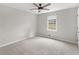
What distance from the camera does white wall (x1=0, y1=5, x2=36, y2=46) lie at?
390 cm

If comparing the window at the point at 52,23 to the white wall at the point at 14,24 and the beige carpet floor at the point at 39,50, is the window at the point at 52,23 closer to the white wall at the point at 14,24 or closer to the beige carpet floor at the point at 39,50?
the white wall at the point at 14,24

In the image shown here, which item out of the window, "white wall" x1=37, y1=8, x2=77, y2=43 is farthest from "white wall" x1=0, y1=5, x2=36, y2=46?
"white wall" x1=37, y1=8, x2=77, y2=43

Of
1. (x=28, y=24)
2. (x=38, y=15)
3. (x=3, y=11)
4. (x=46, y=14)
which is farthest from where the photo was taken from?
(x=38, y=15)

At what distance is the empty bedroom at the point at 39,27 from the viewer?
3.56m

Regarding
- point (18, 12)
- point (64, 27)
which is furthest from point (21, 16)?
point (64, 27)

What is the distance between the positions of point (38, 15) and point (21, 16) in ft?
7.10

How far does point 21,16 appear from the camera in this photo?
5090 millimetres

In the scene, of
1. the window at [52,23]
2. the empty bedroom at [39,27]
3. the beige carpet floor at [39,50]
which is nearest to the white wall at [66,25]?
the empty bedroom at [39,27]

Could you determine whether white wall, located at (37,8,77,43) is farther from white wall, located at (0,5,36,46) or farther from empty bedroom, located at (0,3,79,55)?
white wall, located at (0,5,36,46)

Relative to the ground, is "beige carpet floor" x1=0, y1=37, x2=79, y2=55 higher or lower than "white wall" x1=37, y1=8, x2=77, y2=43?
lower

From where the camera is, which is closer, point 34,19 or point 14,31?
point 14,31

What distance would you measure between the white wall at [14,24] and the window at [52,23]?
4.52ft

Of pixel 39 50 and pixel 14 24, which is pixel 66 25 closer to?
pixel 39 50

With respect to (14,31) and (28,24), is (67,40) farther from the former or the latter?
(14,31)
